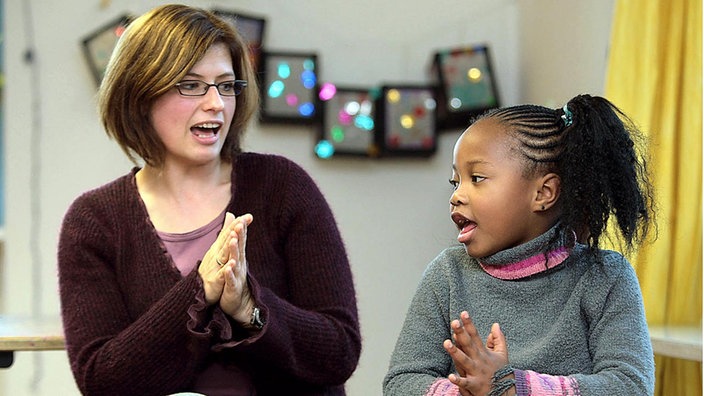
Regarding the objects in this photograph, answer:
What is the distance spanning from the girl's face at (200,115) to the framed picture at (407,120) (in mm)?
1939

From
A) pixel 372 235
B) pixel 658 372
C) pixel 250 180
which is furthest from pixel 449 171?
pixel 250 180

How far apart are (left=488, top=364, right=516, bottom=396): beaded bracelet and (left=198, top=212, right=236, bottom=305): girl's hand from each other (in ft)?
1.62

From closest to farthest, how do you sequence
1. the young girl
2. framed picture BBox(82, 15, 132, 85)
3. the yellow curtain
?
1. the young girl
2. the yellow curtain
3. framed picture BBox(82, 15, 132, 85)

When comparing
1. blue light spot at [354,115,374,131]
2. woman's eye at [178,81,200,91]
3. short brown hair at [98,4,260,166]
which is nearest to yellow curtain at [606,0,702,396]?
short brown hair at [98,4,260,166]

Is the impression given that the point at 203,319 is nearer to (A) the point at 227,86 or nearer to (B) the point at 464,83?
(A) the point at 227,86

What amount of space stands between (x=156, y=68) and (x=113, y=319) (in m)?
0.44

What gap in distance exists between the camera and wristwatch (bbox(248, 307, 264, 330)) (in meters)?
1.55

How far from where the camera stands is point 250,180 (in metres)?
1.81

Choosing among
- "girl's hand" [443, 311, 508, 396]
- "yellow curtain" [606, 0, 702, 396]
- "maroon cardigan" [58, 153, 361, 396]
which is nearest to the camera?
"girl's hand" [443, 311, 508, 396]

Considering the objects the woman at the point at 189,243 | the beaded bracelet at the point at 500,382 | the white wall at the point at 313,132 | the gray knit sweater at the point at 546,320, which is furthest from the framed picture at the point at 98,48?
the beaded bracelet at the point at 500,382

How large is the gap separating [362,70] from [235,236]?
7.72 feet

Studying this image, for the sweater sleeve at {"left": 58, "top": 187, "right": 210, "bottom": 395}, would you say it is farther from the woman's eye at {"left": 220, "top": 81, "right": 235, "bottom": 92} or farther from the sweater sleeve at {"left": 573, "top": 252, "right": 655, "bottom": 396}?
the sweater sleeve at {"left": 573, "top": 252, "right": 655, "bottom": 396}

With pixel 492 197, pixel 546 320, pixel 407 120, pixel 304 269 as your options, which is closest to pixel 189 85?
pixel 304 269

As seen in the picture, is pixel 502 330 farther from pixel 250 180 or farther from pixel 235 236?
pixel 250 180
